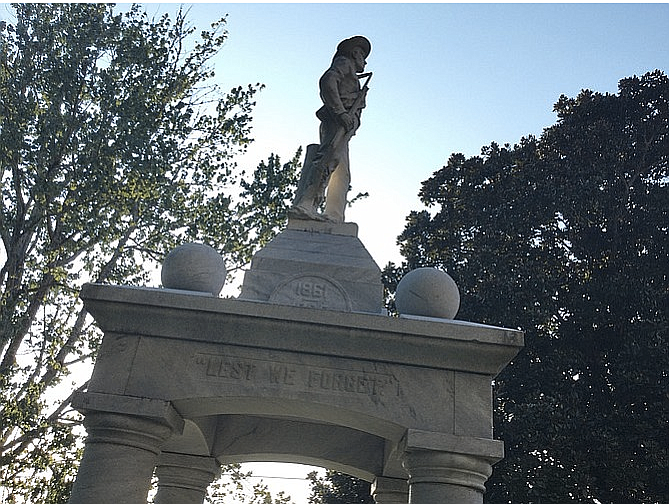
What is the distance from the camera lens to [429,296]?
6.69 m

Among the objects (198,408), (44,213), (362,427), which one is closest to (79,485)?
(198,408)

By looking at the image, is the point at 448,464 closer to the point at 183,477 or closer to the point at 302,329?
the point at 302,329

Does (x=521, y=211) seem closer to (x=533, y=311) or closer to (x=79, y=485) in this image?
(x=533, y=311)

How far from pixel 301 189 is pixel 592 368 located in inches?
473

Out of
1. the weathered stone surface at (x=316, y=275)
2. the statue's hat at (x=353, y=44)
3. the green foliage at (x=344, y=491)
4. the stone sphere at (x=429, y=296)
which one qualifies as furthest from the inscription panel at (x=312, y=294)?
the green foliage at (x=344, y=491)

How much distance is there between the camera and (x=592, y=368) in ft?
56.4

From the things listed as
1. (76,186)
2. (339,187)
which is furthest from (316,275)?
(76,186)

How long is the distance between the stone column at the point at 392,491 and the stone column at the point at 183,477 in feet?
7.14

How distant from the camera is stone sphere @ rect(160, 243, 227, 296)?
679cm

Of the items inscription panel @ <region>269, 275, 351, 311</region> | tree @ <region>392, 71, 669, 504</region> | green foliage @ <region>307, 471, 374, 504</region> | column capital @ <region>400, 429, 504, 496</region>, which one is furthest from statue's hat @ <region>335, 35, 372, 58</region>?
green foliage @ <region>307, 471, 374, 504</region>

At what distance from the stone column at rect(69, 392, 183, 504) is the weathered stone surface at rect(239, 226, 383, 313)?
1.65 m

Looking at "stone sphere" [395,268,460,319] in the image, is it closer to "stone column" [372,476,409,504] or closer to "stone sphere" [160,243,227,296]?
"stone sphere" [160,243,227,296]

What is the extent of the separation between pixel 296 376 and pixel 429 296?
63.8 inches

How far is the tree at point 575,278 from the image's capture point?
15477mm
